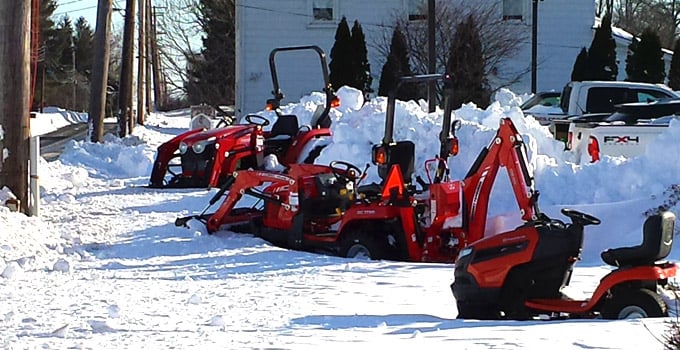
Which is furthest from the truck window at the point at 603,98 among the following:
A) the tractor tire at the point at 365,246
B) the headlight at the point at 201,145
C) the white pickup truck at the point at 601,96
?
the tractor tire at the point at 365,246

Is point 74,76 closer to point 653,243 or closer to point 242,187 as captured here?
point 242,187

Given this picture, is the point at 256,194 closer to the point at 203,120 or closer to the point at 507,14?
the point at 203,120

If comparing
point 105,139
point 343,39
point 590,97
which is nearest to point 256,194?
point 590,97

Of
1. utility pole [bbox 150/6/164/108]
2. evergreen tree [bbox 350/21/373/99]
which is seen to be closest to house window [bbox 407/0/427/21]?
evergreen tree [bbox 350/21/373/99]

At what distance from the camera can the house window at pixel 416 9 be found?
3569 centimetres

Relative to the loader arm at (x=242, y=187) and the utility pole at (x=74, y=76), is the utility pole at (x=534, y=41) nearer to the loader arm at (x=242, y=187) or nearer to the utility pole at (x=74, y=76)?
the loader arm at (x=242, y=187)

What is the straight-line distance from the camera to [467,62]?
33.0 metres

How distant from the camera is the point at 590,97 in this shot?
21.8 meters

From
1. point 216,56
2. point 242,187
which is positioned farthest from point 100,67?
point 216,56

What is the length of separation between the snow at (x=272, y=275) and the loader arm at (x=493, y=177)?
0.79 metres

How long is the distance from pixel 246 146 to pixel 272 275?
26.2 ft

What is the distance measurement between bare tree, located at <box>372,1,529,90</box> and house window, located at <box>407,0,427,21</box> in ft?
1.15

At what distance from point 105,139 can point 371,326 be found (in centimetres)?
2293

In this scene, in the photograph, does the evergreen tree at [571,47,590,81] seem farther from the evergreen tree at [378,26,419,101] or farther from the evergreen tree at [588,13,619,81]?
the evergreen tree at [378,26,419,101]
